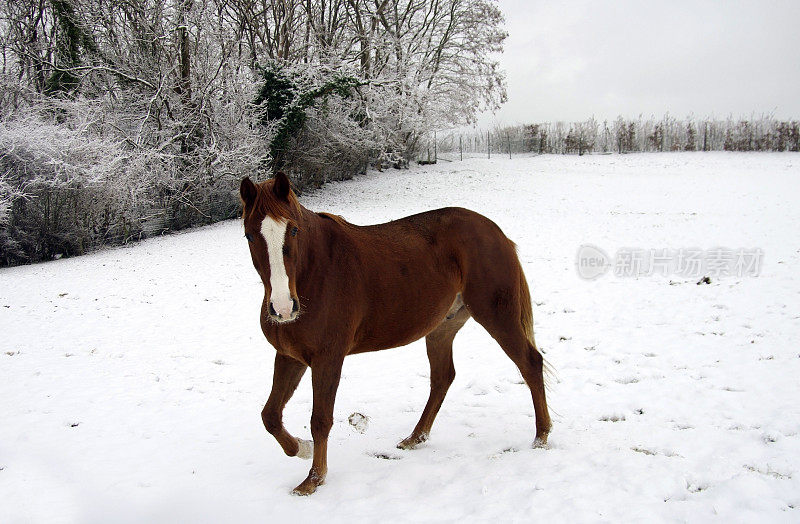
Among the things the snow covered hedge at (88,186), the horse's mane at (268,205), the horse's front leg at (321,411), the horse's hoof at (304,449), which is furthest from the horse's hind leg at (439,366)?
the snow covered hedge at (88,186)

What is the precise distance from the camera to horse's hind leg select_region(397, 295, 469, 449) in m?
3.99

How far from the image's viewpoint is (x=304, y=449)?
3.52 metres

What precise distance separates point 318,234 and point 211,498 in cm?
180

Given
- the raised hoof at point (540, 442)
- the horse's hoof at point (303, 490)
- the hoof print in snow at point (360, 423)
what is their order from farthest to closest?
the hoof print in snow at point (360, 423)
the raised hoof at point (540, 442)
the horse's hoof at point (303, 490)

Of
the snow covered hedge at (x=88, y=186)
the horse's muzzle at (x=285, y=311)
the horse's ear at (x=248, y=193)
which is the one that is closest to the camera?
the horse's muzzle at (x=285, y=311)

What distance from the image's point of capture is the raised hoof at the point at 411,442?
3.90 metres

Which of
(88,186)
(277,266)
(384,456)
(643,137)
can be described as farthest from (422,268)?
(643,137)

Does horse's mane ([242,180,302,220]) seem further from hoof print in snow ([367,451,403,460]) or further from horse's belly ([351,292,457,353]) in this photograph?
hoof print in snow ([367,451,403,460])

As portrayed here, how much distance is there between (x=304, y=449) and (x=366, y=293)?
3.84 ft

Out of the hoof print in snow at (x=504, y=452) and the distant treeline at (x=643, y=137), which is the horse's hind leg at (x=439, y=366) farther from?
the distant treeline at (x=643, y=137)

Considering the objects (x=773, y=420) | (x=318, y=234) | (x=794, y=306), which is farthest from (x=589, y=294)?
(x=318, y=234)

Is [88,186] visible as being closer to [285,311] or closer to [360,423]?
[360,423]

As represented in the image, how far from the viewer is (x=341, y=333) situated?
328 centimetres

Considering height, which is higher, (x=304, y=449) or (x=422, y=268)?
(x=422, y=268)
